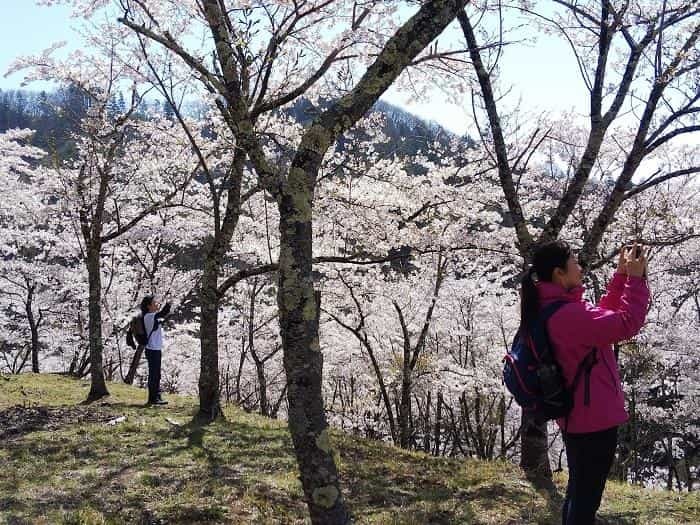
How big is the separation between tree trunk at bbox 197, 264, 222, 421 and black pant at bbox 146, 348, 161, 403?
125cm

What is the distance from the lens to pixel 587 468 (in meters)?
2.69

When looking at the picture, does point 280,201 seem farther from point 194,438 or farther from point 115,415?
point 115,415

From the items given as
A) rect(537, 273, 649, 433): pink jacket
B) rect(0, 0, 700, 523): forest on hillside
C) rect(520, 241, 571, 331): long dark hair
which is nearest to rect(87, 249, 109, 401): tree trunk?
rect(0, 0, 700, 523): forest on hillside

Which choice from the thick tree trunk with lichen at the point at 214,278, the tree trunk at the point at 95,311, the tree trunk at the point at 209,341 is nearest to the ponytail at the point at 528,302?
the thick tree trunk with lichen at the point at 214,278

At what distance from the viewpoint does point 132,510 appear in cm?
402

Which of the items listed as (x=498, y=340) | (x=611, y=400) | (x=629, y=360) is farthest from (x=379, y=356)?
(x=611, y=400)

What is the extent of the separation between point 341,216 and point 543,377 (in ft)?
22.9

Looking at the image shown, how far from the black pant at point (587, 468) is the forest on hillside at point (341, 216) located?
3.85ft

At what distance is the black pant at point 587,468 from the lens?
2.66 meters

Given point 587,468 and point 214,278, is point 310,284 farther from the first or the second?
point 214,278

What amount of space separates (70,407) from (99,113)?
15.8ft

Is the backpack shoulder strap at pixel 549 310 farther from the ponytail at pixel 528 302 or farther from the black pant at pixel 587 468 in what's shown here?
the black pant at pixel 587 468

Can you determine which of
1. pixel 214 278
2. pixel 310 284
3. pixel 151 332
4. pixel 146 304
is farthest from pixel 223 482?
pixel 146 304

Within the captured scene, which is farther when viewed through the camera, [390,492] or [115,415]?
[115,415]
